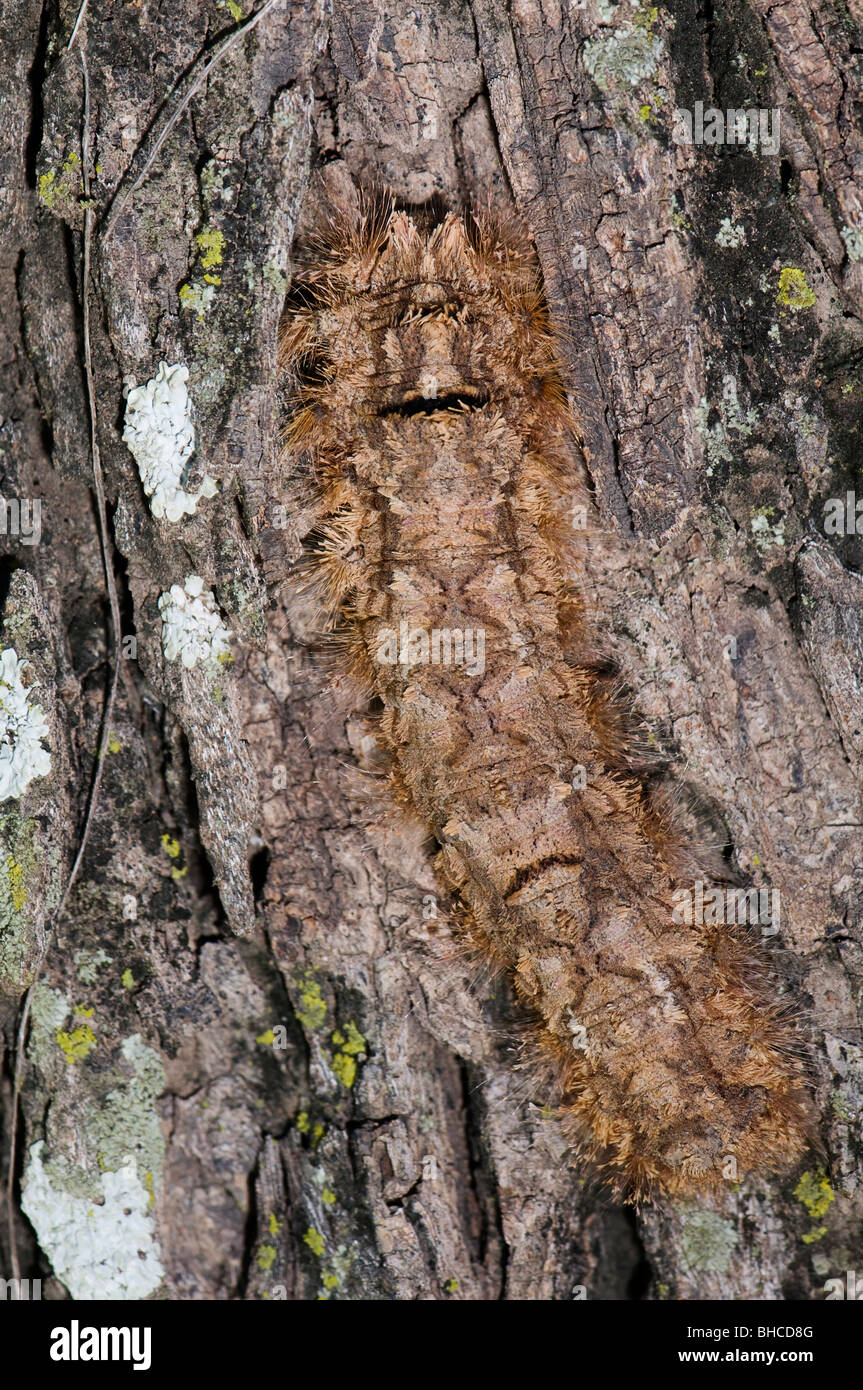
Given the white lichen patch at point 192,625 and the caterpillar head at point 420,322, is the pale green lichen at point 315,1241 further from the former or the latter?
the caterpillar head at point 420,322

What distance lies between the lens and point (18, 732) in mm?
2887

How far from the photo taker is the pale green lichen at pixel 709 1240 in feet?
9.84

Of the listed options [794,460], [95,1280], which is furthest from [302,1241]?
[794,460]

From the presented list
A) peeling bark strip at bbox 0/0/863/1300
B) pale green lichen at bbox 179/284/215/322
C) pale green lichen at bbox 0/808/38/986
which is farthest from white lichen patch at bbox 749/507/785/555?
pale green lichen at bbox 0/808/38/986

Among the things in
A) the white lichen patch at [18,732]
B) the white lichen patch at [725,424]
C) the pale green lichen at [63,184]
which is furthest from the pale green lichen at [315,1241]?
the pale green lichen at [63,184]

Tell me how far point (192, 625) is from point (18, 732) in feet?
2.15

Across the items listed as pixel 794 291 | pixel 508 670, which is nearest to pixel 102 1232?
pixel 508 670

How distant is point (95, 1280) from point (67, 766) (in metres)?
1.74

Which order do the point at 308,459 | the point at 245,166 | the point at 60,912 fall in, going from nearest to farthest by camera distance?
the point at 245,166
the point at 308,459
the point at 60,912

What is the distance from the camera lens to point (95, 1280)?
3.13m

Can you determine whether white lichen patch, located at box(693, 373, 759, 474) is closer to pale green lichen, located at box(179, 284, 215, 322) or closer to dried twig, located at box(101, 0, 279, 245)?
pale green lichen, located at box(179, 284, 215, 322)

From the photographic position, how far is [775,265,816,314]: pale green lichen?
8.64 feet

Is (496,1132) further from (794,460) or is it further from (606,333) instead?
(606,333)

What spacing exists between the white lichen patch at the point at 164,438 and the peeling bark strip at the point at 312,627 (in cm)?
4
